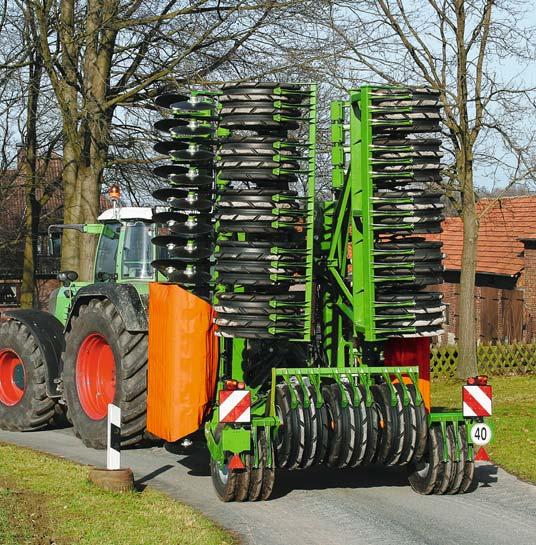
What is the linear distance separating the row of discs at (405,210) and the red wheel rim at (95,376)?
4.05m

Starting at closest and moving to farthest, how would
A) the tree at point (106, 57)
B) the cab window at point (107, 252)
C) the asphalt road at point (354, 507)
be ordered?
the asphalt road at point (354, 507) < the cab window at point (107, 252) < the tree at point (106, 57)

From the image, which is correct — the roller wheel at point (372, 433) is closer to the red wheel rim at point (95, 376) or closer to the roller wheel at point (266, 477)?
the roller wheel at point (266, 477)

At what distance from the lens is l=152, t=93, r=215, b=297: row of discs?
997 centimetres

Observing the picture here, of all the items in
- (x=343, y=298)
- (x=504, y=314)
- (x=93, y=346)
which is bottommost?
(x=93, y=346)

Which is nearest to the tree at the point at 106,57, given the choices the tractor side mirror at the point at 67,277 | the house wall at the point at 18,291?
the tractor side mirror at the point at 67,277

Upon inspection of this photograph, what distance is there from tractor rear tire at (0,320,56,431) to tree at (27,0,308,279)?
5.01m

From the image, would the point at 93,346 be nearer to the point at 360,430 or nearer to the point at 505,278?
the point at 360,430

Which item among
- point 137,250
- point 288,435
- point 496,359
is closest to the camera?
point 288,435

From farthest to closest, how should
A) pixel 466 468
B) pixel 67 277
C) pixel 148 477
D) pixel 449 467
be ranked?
pixel 67 277 → pixel 148 477 → pixel 466 468 → pixel 449 467

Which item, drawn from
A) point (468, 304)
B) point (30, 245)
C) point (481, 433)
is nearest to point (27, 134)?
point (30, 245)

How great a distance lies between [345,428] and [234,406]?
1.00 meters

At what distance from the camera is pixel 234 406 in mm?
9242

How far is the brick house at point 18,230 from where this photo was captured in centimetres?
2884

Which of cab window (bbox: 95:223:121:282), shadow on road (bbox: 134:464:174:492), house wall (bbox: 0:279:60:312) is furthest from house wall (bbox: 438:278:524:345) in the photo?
shadow on road (bbox: 134:464:174:492)
